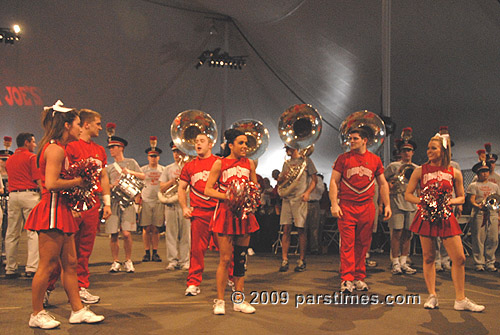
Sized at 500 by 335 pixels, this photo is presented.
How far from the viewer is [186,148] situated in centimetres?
657

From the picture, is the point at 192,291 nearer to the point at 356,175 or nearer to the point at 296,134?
the point at 356,175

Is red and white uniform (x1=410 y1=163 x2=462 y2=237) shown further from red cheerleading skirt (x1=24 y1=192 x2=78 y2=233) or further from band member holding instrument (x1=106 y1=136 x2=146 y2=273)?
band member holding instrument (x1=106 y1=136 x2=146 y2=273)

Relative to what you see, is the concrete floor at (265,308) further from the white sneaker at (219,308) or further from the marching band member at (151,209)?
the marching band member at (151,209)

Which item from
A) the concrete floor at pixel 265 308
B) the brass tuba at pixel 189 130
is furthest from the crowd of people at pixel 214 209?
Answer: the brass tuba at pixel 189 130

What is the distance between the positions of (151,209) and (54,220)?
4.19m

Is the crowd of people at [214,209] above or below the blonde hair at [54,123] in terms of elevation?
below

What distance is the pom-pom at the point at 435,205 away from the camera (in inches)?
163

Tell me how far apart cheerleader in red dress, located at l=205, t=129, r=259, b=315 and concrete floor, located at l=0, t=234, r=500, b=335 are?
9.0 inches

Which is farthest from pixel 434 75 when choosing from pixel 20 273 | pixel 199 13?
pixel 20 273

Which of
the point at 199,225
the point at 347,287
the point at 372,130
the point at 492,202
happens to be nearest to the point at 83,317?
the point at 199,225

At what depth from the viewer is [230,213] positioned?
13.1 ft

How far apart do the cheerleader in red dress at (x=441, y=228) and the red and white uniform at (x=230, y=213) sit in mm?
1535

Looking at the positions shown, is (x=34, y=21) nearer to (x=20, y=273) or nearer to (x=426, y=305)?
(x=20, y=273)

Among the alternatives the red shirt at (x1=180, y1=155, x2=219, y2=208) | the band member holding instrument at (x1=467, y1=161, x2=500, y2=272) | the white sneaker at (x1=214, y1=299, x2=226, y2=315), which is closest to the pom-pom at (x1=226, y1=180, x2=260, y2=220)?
the white sneaker at (x1=214, y1=299, x2=226, y2=315)
